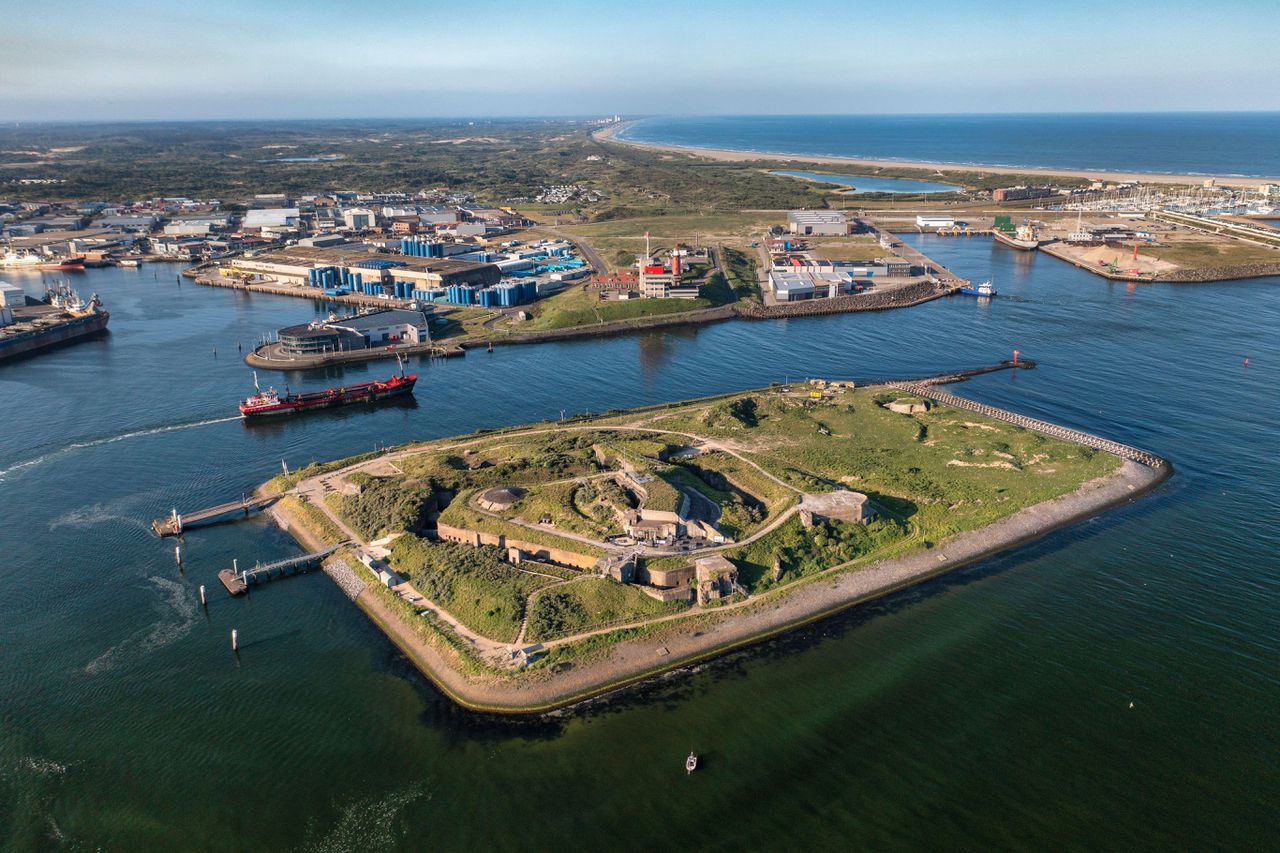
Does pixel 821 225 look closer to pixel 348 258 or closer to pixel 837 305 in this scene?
pixel 837 305

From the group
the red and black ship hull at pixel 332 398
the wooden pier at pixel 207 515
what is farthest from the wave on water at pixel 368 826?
the red and black ship hull at pixel 332 398

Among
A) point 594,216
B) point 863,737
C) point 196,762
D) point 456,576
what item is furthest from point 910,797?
point 594,216

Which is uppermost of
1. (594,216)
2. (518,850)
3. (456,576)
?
(594,216)

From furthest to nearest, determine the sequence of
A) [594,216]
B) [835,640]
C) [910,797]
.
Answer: [594,216] → [835,640] → [910,797]

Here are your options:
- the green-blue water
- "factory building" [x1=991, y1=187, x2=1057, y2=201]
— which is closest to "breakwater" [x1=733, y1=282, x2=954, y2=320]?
the green-blue water

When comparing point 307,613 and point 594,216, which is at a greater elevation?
point 594,216

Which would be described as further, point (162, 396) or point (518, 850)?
point (162, 396)

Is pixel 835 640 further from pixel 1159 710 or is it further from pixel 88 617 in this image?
pixel 88 617

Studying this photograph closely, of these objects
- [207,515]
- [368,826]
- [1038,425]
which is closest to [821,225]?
[1038,425]
